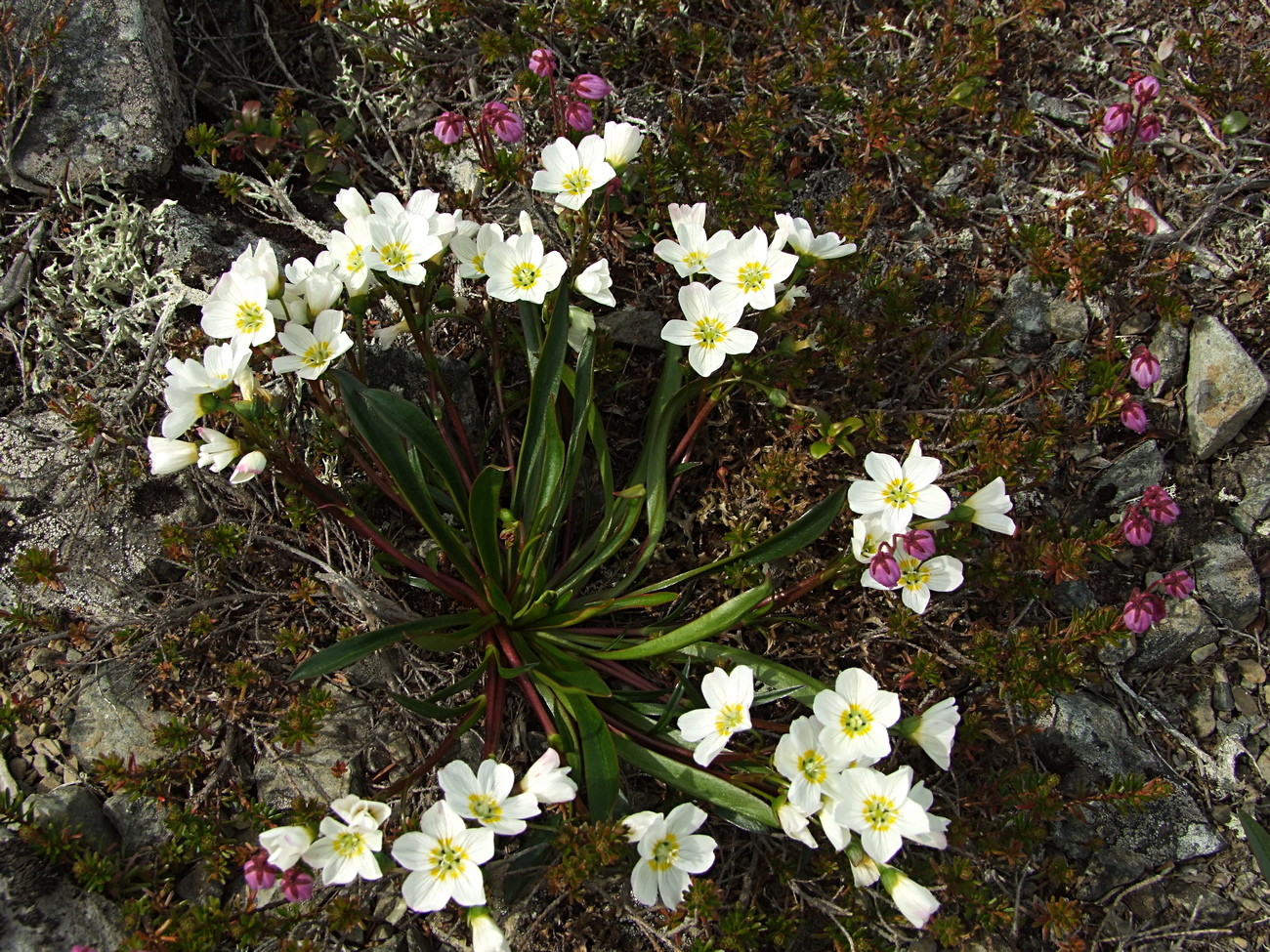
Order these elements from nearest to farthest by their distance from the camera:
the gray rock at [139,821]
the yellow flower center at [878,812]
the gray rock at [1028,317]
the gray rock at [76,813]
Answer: the yellow flower center at [878,812] → the gray rock at [76,813] → the gray rock at [139,821] → the gray rock at [1028,317]

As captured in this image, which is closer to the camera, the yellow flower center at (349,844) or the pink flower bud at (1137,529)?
the yellow flower center at (349,844)

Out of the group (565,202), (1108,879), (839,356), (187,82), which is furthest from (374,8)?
(1108,879)

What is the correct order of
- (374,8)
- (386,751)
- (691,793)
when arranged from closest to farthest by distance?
(691,793) → (386,751) → (374,8)

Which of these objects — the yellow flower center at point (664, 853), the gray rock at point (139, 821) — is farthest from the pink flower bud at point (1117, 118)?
the gray rock at point (139, 821)

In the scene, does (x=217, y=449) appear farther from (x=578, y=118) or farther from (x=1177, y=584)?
(x=1177, y=584)

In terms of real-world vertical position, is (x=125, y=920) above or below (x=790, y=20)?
below

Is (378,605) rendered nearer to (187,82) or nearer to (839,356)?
(839,356)

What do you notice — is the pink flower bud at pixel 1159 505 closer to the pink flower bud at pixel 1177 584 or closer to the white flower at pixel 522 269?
the pink flower bud at pixel 1177 584
